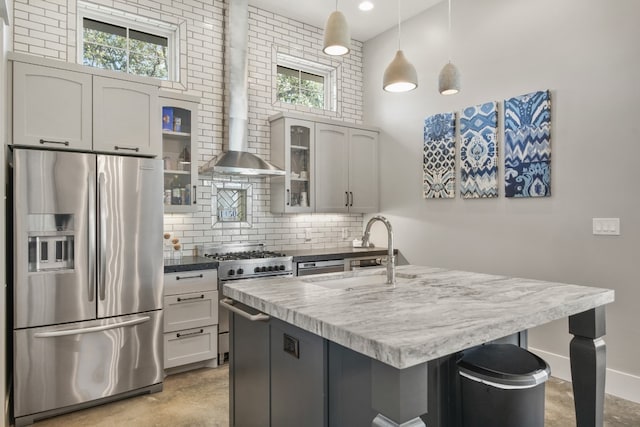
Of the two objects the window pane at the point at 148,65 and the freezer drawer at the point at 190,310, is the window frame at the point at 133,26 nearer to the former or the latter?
the window pane at the point at 148,65

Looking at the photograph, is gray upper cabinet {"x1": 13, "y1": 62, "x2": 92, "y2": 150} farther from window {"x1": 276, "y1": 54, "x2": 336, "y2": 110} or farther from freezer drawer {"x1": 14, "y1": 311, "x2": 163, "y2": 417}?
window {"x1": 276, "y1": 54, "x2": 336, "y2": 110}

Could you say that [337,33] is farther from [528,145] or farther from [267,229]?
[267,229]

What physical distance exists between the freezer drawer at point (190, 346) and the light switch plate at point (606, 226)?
314 centimetres

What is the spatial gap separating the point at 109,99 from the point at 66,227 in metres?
0.98

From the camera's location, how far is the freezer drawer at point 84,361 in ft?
8.60

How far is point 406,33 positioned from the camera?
4.62 meters

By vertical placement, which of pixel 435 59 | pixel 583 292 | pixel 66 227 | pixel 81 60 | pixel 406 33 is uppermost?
pixel 406 33

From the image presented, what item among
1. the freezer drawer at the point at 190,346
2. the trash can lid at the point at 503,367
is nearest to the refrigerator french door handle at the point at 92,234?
the freezer drawer at the point at 190,346

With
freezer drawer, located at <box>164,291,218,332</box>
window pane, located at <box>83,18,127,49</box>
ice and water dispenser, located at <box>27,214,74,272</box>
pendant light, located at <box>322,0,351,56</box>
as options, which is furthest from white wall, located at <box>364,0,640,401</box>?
ice and water dispenser, located at <box>27,214,74,272</box>

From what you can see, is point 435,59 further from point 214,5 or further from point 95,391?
point 95,391

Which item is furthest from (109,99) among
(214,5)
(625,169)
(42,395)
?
(625,169)

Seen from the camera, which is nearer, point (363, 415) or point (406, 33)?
point (363, 415)

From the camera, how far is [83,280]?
2.79 meters

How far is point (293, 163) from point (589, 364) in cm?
315
